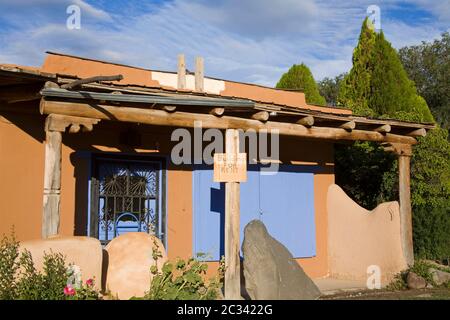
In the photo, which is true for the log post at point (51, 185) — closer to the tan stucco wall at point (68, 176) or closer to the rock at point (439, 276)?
the tan stucco wall at point (68, 176)

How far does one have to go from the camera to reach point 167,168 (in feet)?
30.0

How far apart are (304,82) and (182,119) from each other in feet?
38.9

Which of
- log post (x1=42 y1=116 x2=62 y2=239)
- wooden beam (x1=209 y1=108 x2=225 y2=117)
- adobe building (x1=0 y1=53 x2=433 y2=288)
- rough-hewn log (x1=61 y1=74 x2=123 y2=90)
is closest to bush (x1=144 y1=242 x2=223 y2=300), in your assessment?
adobe building (x1=0 y1=53 x2=433 y2=288)

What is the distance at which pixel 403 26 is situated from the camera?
16.3m

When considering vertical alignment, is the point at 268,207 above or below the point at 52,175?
below

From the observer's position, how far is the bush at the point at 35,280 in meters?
5.57

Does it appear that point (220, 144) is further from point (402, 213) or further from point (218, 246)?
point (402, 213)

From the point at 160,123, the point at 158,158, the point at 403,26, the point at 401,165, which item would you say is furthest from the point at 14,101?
the point at 403,26

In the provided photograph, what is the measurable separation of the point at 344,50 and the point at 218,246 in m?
12.9

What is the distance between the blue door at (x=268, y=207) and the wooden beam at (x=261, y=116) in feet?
5.38

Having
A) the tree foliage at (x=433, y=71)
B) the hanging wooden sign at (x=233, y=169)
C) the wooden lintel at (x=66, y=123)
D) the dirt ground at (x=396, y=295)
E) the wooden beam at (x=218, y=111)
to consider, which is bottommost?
the dirt ground at (x=396, y=295)

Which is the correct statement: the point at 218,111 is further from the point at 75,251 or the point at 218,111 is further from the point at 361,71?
the point at 361,71

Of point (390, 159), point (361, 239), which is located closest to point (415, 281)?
point (361, 239)
